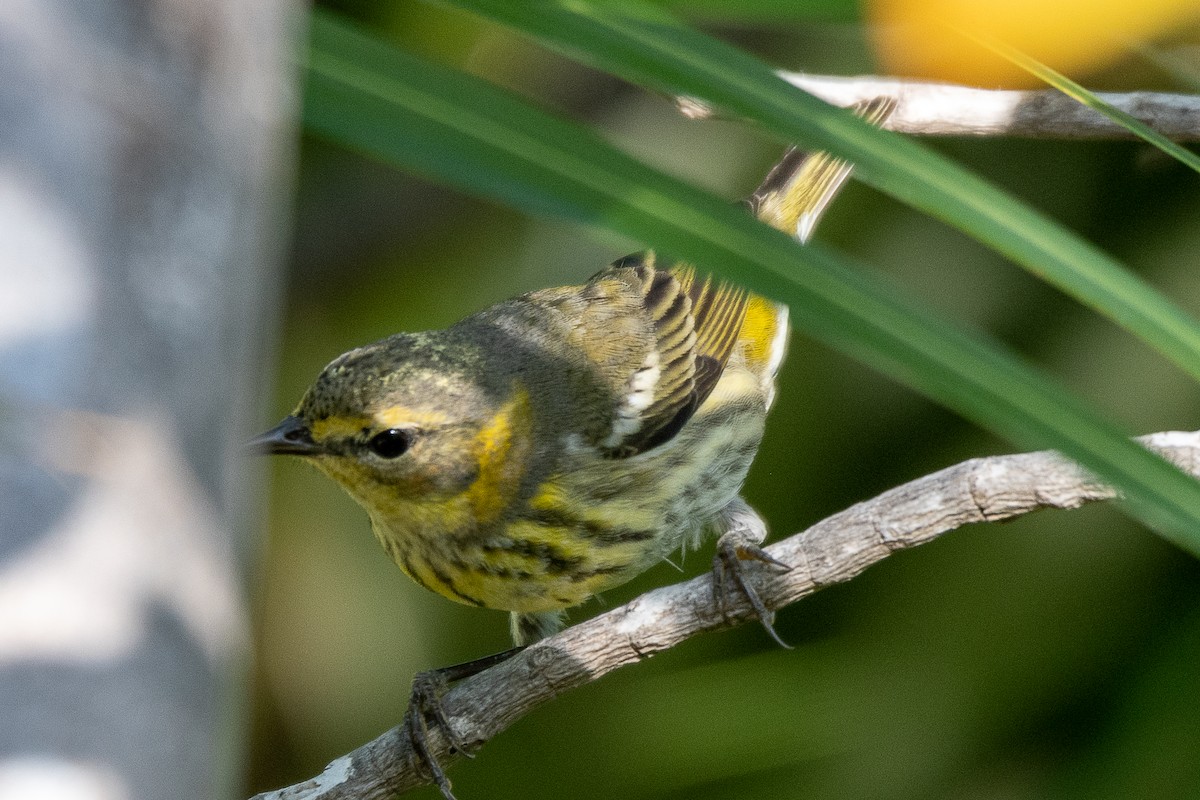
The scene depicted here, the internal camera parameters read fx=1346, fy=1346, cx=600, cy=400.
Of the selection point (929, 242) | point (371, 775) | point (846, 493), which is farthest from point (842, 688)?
point (371, 775)

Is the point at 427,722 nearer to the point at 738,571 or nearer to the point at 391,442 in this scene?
the point at 391,442

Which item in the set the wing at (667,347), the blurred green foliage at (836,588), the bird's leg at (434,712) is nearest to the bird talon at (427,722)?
the bird's leg at (434,712)

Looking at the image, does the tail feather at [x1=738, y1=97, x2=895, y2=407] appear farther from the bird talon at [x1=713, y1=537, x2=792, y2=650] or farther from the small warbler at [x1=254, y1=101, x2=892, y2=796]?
the bird talon at [x1=713, y1=537, x2=792, y2=650]

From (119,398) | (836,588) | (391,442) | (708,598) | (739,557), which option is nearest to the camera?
(119,398)

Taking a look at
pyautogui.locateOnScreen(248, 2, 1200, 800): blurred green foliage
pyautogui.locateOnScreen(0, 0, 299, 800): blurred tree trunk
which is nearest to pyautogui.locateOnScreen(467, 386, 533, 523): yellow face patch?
pyautogui.locateOnScreen(248, 2, 1200, 800): blurred green foliage

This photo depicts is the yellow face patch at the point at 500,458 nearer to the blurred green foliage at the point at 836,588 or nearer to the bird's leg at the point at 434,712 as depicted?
the bird's leg at the point at 434,712

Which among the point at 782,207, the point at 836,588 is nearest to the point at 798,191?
the point at 782,207

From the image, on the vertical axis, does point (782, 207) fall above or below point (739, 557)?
above
